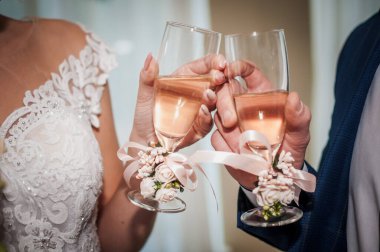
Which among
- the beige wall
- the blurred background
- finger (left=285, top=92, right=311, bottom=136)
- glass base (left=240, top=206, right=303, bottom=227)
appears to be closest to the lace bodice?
glass base (left=240, top=206, right=303, bottom=227)

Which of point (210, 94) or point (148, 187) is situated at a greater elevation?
point (210, 94)

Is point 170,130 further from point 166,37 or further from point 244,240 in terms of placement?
point 244,240

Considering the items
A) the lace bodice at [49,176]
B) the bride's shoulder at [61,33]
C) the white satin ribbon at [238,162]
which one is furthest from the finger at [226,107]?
the bride's shoulder at [61,33]

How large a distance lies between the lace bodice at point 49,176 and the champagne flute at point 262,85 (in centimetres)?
52

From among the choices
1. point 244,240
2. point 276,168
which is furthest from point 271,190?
point 244,240

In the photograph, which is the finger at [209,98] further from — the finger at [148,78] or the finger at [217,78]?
the finger at [148,78]

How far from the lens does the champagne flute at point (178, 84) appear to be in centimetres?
96

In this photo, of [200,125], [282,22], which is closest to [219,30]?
[282,22]

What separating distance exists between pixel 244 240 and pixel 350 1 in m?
1.59

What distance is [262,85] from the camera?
945 mm

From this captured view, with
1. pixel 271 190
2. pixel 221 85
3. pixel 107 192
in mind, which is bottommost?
pixel 107 192

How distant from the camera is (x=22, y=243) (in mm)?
1170

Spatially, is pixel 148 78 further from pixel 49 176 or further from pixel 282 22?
pixel 282 22

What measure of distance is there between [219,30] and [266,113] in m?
1.69
